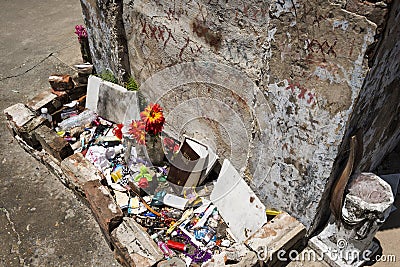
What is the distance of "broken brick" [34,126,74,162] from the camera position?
14.6ft

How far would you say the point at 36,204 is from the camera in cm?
431

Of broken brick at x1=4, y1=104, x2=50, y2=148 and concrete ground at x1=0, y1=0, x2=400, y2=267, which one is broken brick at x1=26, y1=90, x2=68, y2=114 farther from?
concrete ground at x1=0, y1=0, x2=400, y2=267

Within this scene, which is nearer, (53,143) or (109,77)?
(53,143)

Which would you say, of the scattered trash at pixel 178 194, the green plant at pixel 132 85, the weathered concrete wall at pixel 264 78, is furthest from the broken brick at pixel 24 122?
the weathered concrete wall at pixel 264 78

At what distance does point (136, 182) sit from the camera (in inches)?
166

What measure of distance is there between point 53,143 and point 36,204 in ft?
2.40

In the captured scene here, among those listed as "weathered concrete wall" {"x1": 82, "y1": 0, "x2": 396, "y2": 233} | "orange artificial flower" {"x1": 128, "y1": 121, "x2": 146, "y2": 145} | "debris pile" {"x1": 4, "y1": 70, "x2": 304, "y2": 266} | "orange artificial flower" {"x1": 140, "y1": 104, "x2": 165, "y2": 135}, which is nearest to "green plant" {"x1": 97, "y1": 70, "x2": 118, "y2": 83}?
"debris pile" {"x1": 4, "y1": 70, "x2": 304, "y2": 266}

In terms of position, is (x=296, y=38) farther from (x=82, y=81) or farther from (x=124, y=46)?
(x=82, y=81)

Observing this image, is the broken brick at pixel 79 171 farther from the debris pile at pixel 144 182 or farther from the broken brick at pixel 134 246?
the broken brick at pixel 134 246

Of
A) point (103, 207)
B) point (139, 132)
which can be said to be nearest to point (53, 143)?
point (139, 132)

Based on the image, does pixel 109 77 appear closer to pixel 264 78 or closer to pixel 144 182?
pixel 144 182

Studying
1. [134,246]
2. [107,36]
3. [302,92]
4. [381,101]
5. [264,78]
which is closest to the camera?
[302,92]

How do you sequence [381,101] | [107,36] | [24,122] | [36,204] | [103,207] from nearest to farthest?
[381,101] < [103,207] < [36,204] < [24,122] < [107,36]

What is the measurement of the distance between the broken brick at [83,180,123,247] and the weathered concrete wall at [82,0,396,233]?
1281 mm
